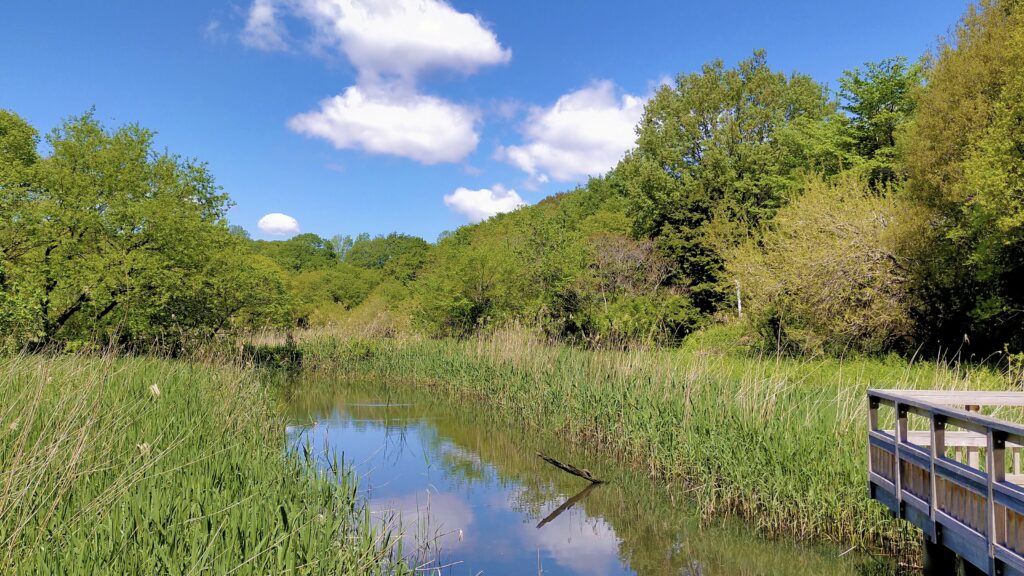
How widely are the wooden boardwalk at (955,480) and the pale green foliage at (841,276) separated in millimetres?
11407

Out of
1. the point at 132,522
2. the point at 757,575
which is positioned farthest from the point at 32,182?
the point at 757,575

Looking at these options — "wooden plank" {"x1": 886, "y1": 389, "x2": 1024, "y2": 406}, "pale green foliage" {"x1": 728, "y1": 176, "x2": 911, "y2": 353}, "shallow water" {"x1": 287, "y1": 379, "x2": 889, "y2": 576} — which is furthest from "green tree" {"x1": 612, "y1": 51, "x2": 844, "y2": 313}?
"wooden plank" {"x1": 886, "y1": 389, "x2": 1024, "y2": 406}

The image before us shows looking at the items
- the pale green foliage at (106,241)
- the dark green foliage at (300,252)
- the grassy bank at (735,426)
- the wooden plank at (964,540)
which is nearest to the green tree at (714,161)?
the grassy bank at (735,426)

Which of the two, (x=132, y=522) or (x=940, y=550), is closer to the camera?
(x=132, y=522)

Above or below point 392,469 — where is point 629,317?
above

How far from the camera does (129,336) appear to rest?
58.3 ft

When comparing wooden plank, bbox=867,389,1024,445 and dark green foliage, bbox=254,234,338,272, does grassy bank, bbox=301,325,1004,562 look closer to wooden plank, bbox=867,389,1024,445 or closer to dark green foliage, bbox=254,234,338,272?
wooden plank, bbox=867,389,1024,445

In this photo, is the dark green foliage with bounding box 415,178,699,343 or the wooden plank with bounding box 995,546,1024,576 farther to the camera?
the dark green foliage with bounding box 415,178,699,343

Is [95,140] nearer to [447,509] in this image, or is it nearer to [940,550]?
[447,509]

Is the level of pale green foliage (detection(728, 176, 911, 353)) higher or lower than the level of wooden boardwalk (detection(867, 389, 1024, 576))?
higher

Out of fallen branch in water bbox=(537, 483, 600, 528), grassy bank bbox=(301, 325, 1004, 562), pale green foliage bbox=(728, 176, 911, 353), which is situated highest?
pale green foliage bbox=(728, 176, 911, 353)

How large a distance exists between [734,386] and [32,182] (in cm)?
1682

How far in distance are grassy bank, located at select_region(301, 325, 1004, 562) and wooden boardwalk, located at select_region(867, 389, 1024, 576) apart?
1.01 metres

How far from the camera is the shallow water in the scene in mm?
6766
